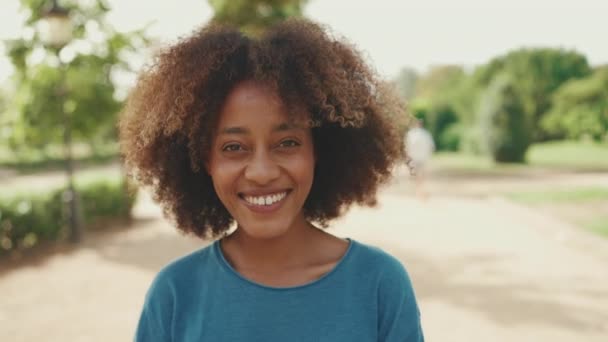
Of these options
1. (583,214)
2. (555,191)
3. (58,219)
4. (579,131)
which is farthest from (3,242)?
(579,131)

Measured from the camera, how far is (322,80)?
1.62m

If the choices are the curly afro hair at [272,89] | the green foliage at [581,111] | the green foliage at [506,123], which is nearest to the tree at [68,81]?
the curly afro hair at [272,89]

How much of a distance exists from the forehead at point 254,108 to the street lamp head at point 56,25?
27.3 feet

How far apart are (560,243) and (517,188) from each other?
6.19m

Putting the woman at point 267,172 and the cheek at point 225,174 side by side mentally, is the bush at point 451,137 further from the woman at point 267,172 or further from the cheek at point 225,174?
the cheek at point 225,174

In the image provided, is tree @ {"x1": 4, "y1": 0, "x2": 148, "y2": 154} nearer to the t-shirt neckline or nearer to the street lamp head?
the street lamp head

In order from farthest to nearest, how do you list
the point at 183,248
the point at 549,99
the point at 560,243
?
the point at 549,99 → the point at 183,248 → the point at 560,243

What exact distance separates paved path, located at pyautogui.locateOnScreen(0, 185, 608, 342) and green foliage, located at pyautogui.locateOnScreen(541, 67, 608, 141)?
13874 millimetres

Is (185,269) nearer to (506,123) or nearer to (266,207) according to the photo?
(266,207)

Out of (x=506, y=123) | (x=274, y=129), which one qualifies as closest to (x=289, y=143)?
(x=274, y=129)

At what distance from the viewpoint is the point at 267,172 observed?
4.78ft

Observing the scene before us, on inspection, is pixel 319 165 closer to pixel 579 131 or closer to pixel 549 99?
pixel 579 131

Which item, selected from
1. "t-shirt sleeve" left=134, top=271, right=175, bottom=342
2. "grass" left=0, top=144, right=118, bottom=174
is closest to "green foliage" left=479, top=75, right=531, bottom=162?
"t-shirt sleeve" left=134, top=271, right=175, bottom=342

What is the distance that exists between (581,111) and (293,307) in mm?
25731
